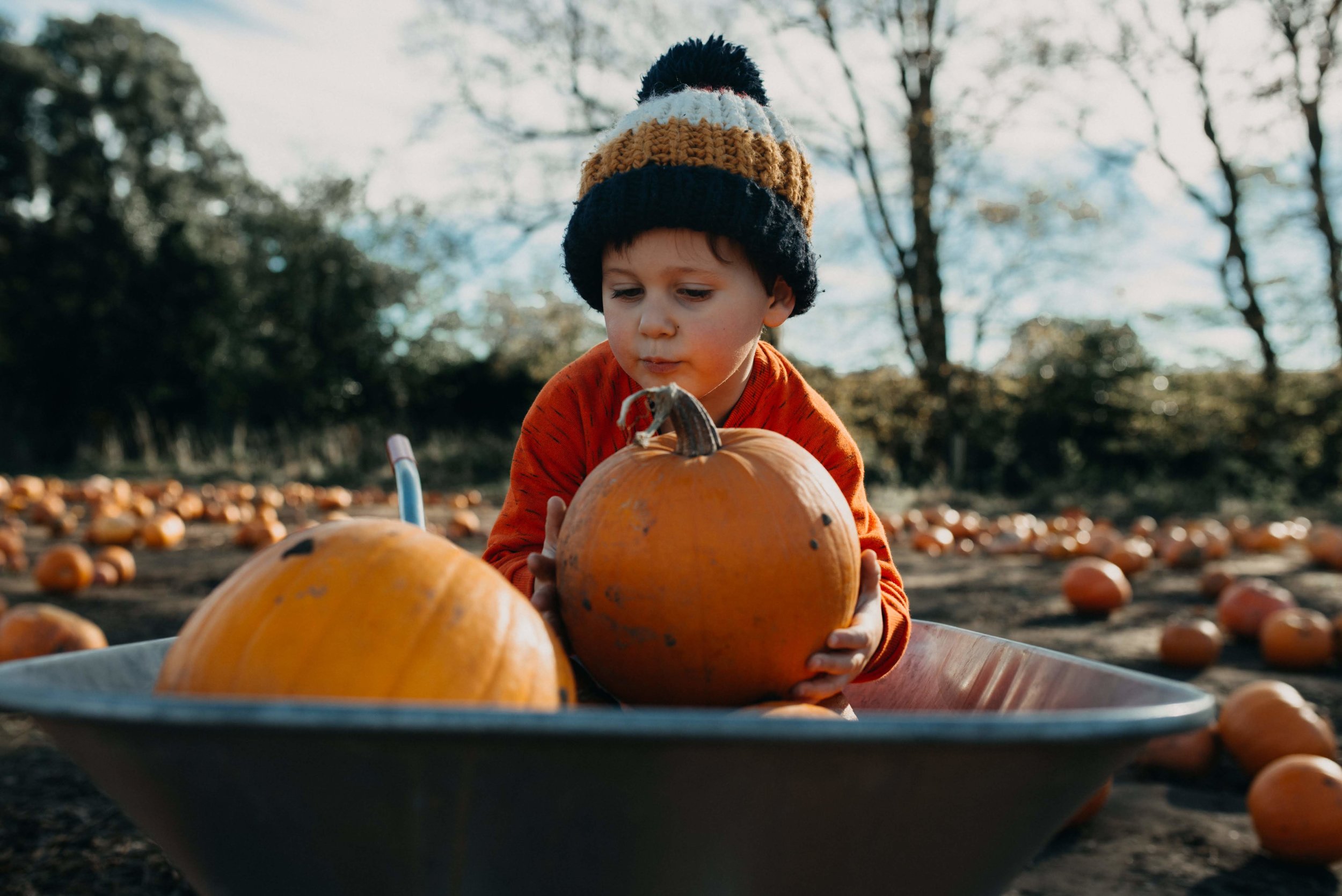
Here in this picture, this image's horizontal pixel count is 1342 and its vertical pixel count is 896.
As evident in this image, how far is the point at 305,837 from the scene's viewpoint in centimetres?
83

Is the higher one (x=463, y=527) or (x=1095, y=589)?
(x=463, y=527)

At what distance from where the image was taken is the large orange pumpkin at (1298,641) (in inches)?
178

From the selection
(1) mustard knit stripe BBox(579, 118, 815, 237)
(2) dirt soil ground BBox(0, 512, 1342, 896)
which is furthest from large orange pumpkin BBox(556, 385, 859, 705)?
(2) dirt soil ground BBox(0, 512, 1342, 896)

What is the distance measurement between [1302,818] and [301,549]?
3055 millimetres

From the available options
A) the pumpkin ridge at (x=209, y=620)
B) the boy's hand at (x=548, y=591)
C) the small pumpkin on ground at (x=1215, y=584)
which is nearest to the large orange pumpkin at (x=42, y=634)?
the boy's hand at (x=548, y=591)

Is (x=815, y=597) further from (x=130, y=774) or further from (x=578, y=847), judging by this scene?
(x=130, y=774)

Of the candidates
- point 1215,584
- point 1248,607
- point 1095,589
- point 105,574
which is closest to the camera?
point 1248,607

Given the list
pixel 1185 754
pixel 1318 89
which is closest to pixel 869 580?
pixel 1185 754

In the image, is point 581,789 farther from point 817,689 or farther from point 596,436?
point 596,436

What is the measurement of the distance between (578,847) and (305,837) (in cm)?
24

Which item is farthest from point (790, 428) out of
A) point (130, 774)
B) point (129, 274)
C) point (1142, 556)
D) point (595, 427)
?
point (129, 274)

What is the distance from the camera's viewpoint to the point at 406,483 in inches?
53.1

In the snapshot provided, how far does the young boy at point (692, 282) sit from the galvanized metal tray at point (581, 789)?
63cm

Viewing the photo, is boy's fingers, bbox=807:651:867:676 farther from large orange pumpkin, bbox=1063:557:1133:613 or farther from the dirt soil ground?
large orange pumpkin, bbox=1063:557:1133:613
